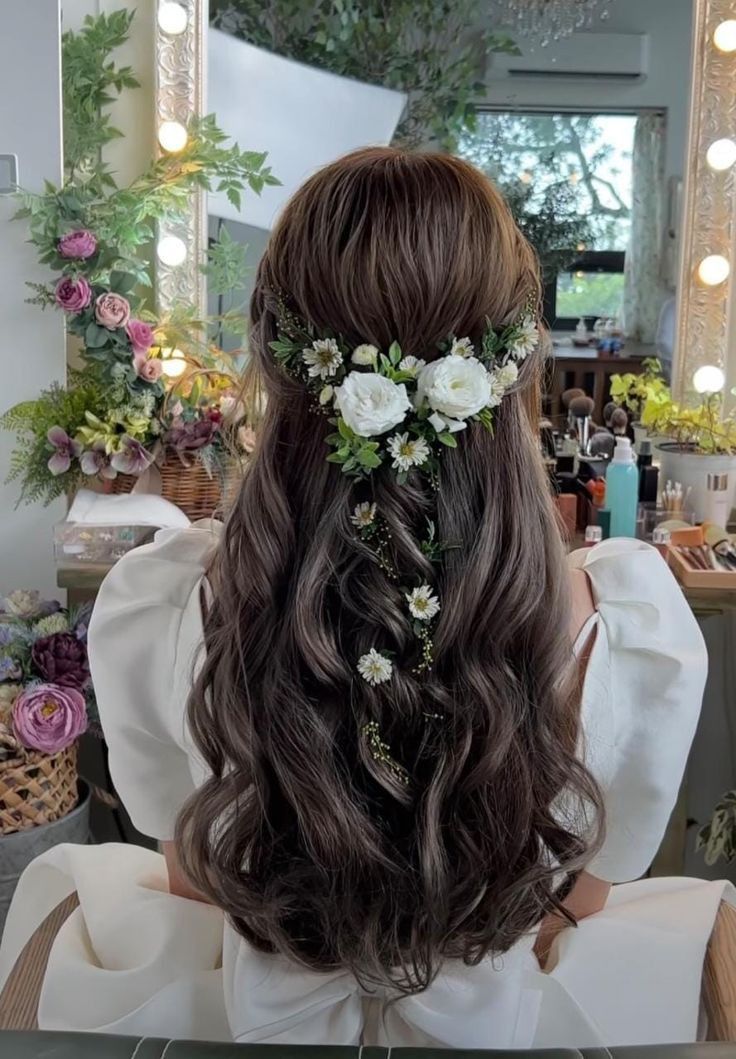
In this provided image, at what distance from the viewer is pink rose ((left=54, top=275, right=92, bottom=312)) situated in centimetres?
179

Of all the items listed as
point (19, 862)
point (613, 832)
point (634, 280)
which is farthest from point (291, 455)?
point (634, 280)

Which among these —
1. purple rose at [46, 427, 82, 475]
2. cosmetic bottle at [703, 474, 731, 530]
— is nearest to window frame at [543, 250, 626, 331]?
cosmetic bottle at [703, 474, 731, 530]

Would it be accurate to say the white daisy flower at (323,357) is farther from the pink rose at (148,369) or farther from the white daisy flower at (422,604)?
the pink rose at (148,369)

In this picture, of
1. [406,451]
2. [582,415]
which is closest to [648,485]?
[582,415]

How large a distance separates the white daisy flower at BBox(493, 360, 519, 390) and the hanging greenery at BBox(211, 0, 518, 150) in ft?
4.12

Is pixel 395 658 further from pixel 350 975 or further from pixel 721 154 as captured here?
pixel 721 154

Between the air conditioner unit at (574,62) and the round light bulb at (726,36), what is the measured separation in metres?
0.12

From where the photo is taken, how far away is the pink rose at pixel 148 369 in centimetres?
182

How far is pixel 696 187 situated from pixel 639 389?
0.37m

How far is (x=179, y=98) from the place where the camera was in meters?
1.95

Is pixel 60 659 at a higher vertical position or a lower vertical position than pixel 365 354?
lower

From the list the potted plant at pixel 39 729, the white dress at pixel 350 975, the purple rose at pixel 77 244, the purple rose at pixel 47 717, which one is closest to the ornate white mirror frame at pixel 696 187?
the purple rose at pixel 77 244

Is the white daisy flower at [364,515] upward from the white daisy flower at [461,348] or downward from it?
downward

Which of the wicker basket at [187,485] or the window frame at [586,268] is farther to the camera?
the window frame at [586,268]
